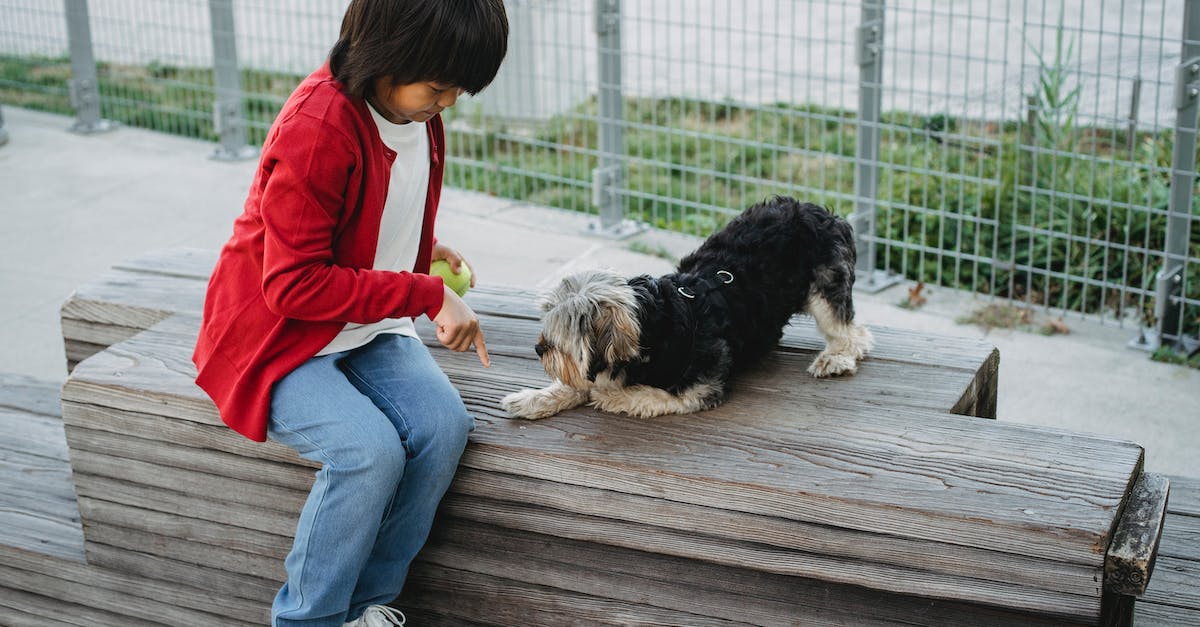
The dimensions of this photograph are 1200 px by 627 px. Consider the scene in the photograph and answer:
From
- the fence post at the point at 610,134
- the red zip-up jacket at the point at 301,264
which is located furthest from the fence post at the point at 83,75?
the red zip-up jacket at the point at 301,264

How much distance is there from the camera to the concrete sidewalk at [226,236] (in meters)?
4.81

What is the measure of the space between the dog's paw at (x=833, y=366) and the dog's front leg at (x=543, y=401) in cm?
63

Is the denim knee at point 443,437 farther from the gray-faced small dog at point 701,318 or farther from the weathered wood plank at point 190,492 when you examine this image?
the weathered wood plank at point 190,492

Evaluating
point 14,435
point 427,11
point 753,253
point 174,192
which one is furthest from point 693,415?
point 174,192

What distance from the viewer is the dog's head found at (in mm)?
2975

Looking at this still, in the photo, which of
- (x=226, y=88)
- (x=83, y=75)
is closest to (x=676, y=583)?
(x=226, y=88)

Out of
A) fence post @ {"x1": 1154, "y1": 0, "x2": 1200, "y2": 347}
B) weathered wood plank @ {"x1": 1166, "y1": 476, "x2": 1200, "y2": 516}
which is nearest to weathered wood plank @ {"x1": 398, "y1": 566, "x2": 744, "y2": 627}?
weathered wood plank @ {"x1": 1166, "y1": 476, "x2": 1200, "y2": 516}

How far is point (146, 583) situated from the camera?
3.53m

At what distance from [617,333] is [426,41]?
0.84 meters

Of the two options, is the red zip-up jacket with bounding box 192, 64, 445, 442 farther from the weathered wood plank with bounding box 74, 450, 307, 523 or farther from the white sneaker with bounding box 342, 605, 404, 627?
the white sneaker with bounding box 342, 605, 404, 627

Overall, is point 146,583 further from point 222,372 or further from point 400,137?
point 400,137

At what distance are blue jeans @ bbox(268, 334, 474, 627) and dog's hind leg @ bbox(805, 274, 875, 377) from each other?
975 mm

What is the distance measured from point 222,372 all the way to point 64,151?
631 cm

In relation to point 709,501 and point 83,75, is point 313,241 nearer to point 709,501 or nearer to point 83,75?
point 709,501
